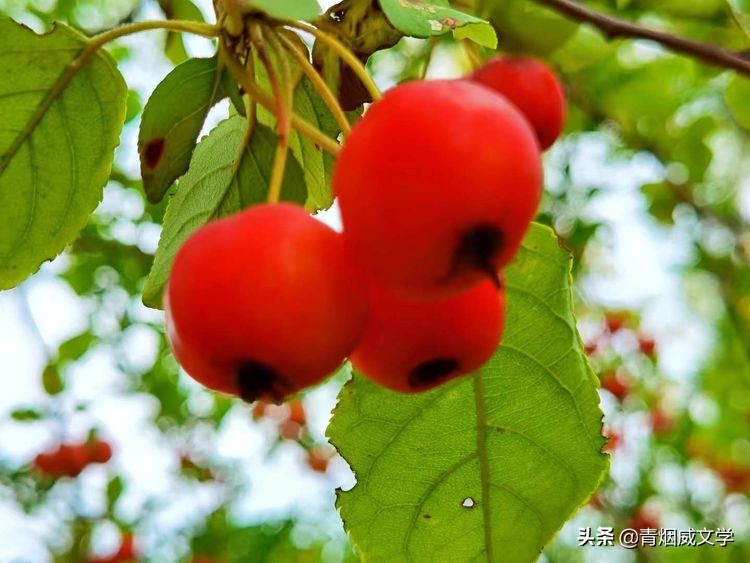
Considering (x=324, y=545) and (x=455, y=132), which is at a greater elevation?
(x=455, y=132)

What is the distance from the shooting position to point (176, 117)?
1182 millimetres

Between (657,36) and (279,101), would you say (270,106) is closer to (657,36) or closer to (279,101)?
(279,101)

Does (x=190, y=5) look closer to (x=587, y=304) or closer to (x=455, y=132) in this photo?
(x=455, y=132)

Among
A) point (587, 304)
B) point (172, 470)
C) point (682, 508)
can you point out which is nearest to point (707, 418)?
point (682, 508)

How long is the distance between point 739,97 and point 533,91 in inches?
69.0

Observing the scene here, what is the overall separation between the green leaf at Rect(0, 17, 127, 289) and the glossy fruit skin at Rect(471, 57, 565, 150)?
0.58 meters

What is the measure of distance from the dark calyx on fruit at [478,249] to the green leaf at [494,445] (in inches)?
21.3

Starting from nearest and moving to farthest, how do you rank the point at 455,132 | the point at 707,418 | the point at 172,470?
the point at 455,132 → the point at 172,470 → the point at 707,418

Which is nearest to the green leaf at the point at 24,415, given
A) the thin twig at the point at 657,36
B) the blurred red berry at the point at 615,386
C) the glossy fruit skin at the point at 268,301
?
the blurred red berry at the point at 615,386

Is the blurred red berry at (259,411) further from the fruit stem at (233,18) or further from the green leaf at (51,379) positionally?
the fruit stem at (233,18)

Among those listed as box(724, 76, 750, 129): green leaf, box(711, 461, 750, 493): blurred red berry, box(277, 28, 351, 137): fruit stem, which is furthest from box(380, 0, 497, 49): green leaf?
box(711, 461, 750, 493): blurred red berry

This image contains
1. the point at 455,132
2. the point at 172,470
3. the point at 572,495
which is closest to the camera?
the point at 455,132

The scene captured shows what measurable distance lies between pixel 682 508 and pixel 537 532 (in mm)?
3797

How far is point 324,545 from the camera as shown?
4.74m
